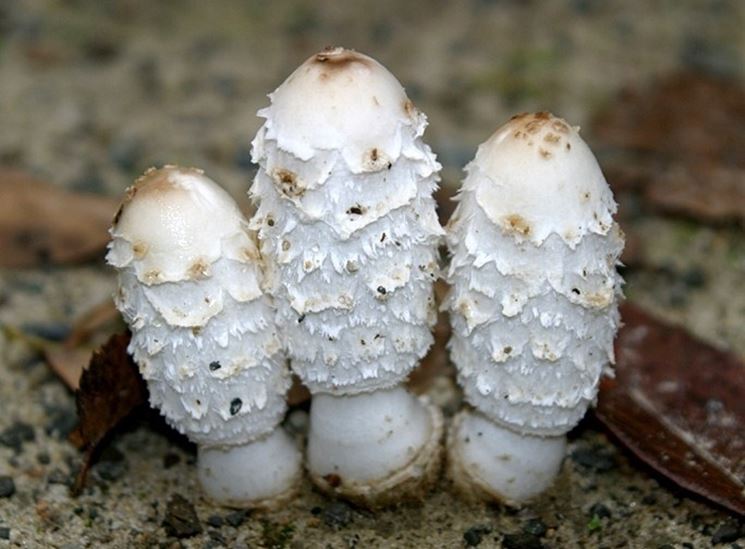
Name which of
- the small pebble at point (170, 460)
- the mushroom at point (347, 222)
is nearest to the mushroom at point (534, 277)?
the mushroom at point (347, 222)

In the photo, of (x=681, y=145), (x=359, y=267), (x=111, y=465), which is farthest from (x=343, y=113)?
(x=681, y=145)

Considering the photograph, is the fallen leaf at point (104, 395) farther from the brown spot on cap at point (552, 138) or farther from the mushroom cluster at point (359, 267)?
the brown spot on cap at point (552, 138)

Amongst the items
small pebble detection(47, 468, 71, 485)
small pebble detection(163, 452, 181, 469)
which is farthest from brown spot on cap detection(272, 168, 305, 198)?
small pebble detection(47, 468, 71, 485)

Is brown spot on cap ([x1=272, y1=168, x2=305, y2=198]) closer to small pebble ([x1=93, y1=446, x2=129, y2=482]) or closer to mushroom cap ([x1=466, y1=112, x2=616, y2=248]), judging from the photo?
mushroom cap ([x1=466, y1=112, x2=616, y2=248])

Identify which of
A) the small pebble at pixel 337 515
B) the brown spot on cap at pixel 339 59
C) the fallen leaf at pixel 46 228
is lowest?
the small pebble at pixel 337 515

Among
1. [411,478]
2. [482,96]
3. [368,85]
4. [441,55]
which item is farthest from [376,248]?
[441,55]

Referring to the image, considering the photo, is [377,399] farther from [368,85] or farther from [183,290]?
[368,85]
